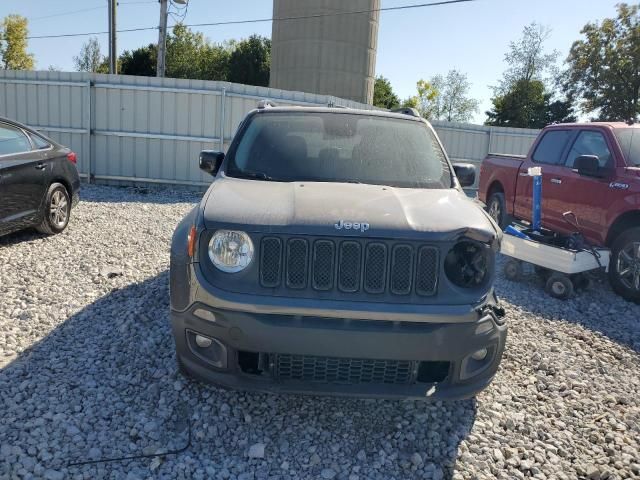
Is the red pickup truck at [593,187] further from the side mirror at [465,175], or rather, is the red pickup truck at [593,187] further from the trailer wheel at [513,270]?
the side mirror at [465,175]

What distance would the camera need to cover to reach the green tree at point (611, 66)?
34.9m

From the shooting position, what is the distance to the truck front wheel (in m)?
5.75

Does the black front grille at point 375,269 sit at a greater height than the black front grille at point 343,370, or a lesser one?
greater

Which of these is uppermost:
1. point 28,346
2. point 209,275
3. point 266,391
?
point 209,275

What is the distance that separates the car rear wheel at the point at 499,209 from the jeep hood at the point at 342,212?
5.40m

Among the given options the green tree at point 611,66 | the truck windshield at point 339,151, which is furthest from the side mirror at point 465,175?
the green tree at point 611,66

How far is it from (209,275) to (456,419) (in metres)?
1.81

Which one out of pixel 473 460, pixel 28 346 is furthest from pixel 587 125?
pixel 28 346

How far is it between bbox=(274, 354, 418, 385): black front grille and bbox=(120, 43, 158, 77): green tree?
49026mm

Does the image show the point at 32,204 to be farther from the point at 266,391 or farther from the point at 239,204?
the point at 266,391

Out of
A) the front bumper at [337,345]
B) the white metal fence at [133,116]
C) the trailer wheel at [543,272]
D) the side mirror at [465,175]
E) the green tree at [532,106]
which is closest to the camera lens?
the front bumper at [337,345]

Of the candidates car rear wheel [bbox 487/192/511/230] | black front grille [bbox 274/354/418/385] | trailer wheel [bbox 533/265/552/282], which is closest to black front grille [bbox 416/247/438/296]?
black front grille [bbox 274/354/418/385]

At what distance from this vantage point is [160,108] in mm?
12664

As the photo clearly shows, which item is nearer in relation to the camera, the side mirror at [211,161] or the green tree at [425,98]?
the side mirror at [211,161]
